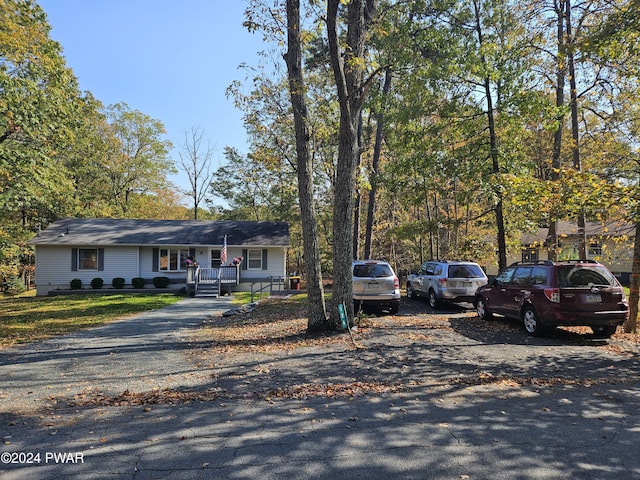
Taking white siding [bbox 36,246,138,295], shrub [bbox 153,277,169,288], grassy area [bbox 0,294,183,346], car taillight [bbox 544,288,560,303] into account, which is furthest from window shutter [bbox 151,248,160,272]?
car taillight [bbox 544,288,560,303]

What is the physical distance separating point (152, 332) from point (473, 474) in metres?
9.32

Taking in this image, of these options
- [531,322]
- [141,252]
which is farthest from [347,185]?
[141,252]

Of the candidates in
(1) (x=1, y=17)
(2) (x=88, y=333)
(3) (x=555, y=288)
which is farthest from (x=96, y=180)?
(3) (x=555, y=288)

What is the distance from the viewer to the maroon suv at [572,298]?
808cm

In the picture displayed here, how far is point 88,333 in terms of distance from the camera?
10.5 m

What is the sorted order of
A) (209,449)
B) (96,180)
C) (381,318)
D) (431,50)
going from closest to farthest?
(209,449)
(381,318)
(431,50)
(96,180)

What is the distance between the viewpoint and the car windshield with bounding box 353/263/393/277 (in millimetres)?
11851

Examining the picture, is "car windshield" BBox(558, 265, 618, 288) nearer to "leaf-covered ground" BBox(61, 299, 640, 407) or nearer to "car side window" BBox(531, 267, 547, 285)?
"car side window" BBox(531, 267, 547, 285)

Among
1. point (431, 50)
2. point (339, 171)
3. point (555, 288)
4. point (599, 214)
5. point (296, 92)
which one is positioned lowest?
point (555, 288)

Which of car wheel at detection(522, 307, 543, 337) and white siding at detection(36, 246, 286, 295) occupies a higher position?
white siding at detection(36, 246, 286, 295)

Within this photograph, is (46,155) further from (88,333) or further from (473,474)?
(473,474)

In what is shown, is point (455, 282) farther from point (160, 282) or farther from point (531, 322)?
point (160, 282)

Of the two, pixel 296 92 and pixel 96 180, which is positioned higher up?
pixel 96 180

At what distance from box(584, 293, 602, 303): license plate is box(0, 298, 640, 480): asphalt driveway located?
879 millimetres
